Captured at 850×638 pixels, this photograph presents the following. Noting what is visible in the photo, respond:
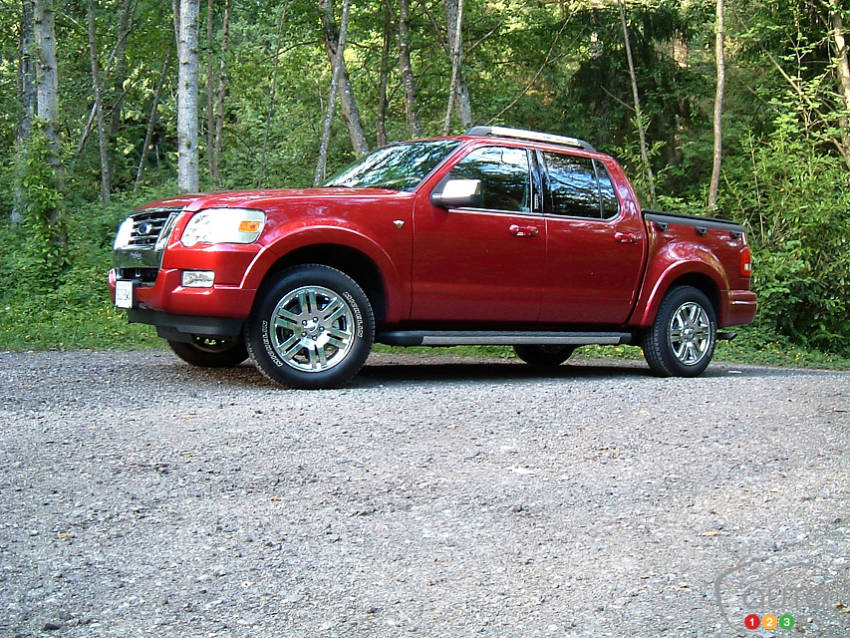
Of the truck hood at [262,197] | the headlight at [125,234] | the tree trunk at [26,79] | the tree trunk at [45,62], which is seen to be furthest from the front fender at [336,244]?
the tree trunk at [26,79]

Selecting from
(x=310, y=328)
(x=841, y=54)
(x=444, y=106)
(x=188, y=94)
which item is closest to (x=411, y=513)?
(x=310, y=328)

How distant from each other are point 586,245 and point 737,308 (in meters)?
2.09

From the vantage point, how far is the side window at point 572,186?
28.9 feet

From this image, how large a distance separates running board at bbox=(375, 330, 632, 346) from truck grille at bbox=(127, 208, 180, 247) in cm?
180

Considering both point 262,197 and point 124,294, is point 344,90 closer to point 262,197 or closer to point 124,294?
point 124,294

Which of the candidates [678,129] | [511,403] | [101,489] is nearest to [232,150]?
[678,129]

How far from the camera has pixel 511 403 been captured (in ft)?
23.7

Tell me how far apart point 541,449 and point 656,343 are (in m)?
3.84

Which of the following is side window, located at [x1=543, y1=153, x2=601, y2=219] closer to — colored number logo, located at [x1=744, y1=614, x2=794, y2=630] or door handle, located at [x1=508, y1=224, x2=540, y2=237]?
door handle, located at [x1=508, y1=224, x2=540, y2=237]

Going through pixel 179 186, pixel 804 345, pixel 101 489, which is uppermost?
pixel 179 186

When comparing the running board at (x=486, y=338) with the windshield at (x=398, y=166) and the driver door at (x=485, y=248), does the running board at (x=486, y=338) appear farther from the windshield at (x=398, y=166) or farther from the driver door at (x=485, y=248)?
the windshield at (x=398, y=166)

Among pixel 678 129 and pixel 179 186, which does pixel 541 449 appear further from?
pixel 678 129

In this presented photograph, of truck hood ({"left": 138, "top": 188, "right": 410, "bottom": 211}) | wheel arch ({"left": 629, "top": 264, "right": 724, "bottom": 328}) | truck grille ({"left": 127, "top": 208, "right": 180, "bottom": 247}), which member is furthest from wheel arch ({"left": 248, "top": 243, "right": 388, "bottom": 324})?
wheel arch ({"left": 629, "top": 264, "right": 724, "bottom": 328})

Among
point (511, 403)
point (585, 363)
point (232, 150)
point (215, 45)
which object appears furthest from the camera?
point (232, 150)
